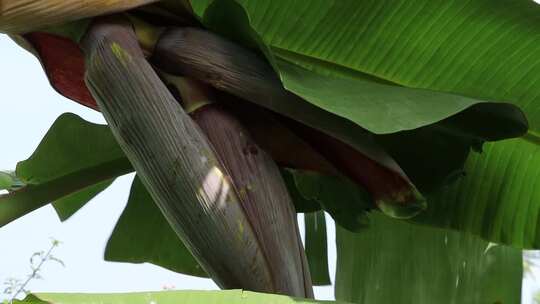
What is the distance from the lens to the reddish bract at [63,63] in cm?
85

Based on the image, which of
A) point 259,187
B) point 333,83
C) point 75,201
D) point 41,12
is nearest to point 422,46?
point 333,83

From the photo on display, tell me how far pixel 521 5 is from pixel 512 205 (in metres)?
0.26

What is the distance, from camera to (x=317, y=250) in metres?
1.20

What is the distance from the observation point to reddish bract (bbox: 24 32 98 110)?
0.85 metres

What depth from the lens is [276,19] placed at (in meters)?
0.91

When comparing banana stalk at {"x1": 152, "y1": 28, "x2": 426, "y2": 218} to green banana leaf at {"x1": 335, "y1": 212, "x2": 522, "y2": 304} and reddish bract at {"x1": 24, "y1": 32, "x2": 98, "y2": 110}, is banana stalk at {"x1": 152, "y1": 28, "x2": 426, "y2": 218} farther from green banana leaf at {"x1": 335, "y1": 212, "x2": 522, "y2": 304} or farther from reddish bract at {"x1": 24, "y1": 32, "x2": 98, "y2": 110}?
green banana leaf at {"x1": 335, "y1": 212, "x2": 522, "y2": 304}

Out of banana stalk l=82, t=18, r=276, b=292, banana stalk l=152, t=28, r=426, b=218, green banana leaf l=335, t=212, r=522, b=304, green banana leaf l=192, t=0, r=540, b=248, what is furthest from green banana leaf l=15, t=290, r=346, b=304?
green banana leaf l=335, t=212, r=522, b=304

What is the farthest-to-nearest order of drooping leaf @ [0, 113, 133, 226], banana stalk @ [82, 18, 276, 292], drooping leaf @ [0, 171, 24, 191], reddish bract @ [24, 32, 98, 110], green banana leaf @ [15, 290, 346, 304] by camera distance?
drooping leaf @ [0, 171, 24, 191] < drooping leaf @ [0, 113, 133, 226] < reddish bract @ [24, 32, 98, 110] < banana stalk @ [82, 18, 276, 292] < green banana leaf @ [15, 290, 346, 304]

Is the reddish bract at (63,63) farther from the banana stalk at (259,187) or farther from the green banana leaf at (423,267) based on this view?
the green banana leaf at (423,267)

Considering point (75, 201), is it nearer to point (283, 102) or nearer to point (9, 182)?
point (9, 182)

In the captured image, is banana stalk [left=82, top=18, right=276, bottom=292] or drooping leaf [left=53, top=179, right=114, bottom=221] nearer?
banana stalk [left=82, top=18, right=276, bottom=292]

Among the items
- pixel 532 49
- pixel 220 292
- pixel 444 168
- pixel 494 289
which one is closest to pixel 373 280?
pixel 494 289

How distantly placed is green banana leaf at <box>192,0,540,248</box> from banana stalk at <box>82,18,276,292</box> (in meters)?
0.16

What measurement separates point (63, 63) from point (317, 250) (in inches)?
19.0
